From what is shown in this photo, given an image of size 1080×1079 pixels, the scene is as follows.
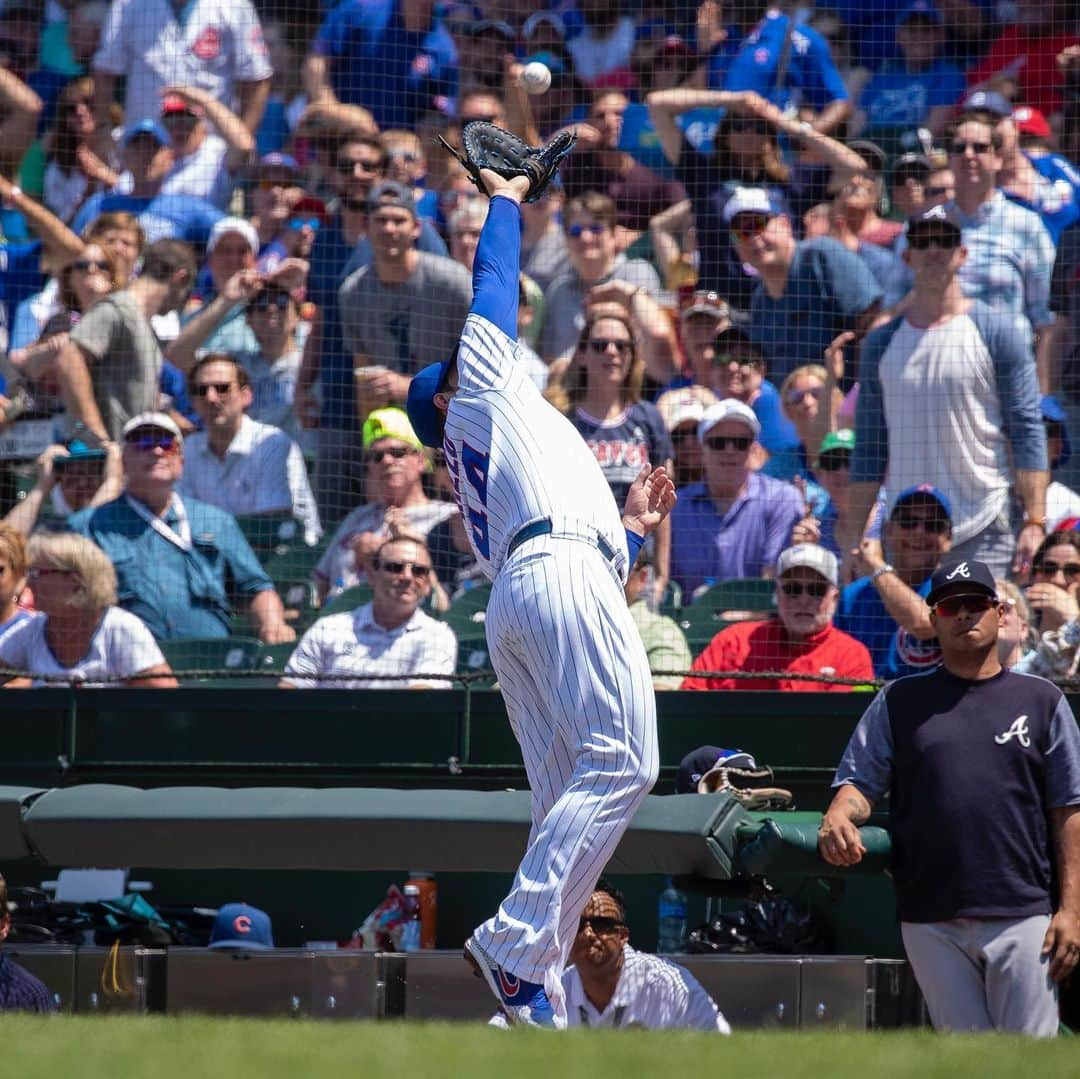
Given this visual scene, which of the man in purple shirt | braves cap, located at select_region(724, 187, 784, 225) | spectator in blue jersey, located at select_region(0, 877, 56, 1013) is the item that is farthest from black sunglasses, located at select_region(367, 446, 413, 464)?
spectator in blue jersey, located at select_region(0, 877, 56, 1013)

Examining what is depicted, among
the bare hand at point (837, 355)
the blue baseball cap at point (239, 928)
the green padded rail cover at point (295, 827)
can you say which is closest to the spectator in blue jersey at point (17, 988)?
the green padded rail cover at point (295, 827)

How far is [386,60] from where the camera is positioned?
1048cm

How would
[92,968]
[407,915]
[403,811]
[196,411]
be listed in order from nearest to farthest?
[403,811] < [92,968] < [407,915] < [196,411]

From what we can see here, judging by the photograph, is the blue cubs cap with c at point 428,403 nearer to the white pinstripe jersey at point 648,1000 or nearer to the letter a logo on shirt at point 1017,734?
the letter a logo on shirt at point 1017,734

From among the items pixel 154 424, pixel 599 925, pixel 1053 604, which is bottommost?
pixel 599 925

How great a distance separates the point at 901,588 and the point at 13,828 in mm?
3198

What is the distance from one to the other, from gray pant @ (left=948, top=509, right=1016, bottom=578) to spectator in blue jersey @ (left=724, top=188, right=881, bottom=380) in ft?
3.74

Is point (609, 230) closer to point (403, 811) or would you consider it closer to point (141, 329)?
point (141, 329)

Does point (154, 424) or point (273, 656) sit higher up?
point (154, 424)

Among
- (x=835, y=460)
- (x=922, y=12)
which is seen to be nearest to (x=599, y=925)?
(x=835, y=460)

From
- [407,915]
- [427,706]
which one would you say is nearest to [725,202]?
[427,706]

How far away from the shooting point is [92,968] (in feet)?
19.5

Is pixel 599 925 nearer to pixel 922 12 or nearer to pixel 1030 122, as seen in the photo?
pixel 1030 122

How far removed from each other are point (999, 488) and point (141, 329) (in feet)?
13.0
